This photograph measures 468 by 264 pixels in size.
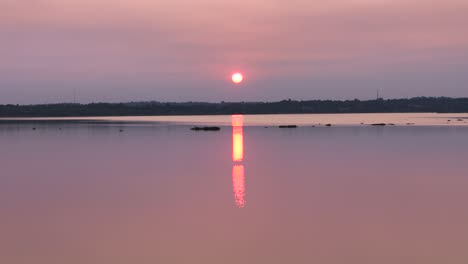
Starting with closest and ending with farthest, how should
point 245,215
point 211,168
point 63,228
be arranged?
1. point 63,228
2. point 245,215
3. point 211,168

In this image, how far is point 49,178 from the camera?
42.5 metres

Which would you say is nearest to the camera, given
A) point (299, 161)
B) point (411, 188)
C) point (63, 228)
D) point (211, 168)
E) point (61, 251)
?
point (61, 251)

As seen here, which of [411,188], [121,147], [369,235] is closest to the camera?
[369,235]

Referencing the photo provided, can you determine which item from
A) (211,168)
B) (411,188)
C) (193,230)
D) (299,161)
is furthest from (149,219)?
(299,161)

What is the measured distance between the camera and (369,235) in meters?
23.0

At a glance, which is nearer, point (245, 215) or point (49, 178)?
point (245, 215)

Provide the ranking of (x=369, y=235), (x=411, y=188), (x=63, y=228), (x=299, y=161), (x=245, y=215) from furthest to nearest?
(x=299, y=161) < (x=411, y=188) < (x=245, y=215) < (x=63, y=228) < (x=369, y=235)

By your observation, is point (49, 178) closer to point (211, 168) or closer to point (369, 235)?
point (211, 168)

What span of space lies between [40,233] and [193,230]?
579cm

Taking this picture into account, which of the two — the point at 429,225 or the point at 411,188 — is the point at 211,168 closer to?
the point at 411,188

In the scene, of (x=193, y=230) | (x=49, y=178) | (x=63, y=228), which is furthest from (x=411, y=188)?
(x=49, y=178)

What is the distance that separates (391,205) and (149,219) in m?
11.4

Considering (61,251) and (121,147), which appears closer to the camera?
(61,251)

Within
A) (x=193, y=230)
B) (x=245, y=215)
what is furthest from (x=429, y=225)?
(x=193, y=230)
